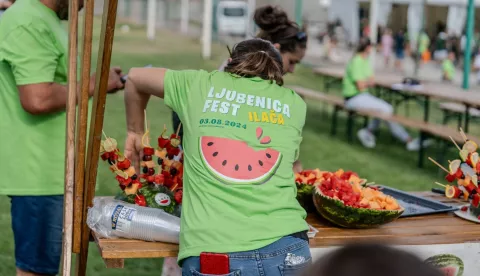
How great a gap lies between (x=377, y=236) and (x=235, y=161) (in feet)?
3.18

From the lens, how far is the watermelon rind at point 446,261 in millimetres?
3453

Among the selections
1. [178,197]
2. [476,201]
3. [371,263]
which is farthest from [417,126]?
[371,263]

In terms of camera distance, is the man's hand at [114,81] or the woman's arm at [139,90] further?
the man's hand at [114,81]

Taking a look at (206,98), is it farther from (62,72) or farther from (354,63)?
(354,63)

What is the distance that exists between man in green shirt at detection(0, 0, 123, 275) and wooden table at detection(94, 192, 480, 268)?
531mm

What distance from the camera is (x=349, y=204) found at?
3391 millimetres

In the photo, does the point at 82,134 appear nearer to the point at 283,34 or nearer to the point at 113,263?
the point at 113,263

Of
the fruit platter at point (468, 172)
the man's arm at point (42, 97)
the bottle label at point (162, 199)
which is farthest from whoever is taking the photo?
the fruit platter at point (468, 172)

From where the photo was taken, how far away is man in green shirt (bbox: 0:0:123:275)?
135 inches

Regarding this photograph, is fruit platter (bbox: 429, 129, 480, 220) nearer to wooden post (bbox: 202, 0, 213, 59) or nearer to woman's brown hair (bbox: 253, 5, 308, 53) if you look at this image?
woman's brown hair (bbox: 253, 5, 308, 53)

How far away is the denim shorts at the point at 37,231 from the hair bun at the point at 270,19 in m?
1.39

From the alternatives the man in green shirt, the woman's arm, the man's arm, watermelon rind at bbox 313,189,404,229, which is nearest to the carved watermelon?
the woman's arm

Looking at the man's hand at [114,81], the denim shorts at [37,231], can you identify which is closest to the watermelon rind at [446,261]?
the man's hand at [114,81]

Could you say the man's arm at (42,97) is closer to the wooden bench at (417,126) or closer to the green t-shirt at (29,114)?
the green t-shirt at (29,114)
